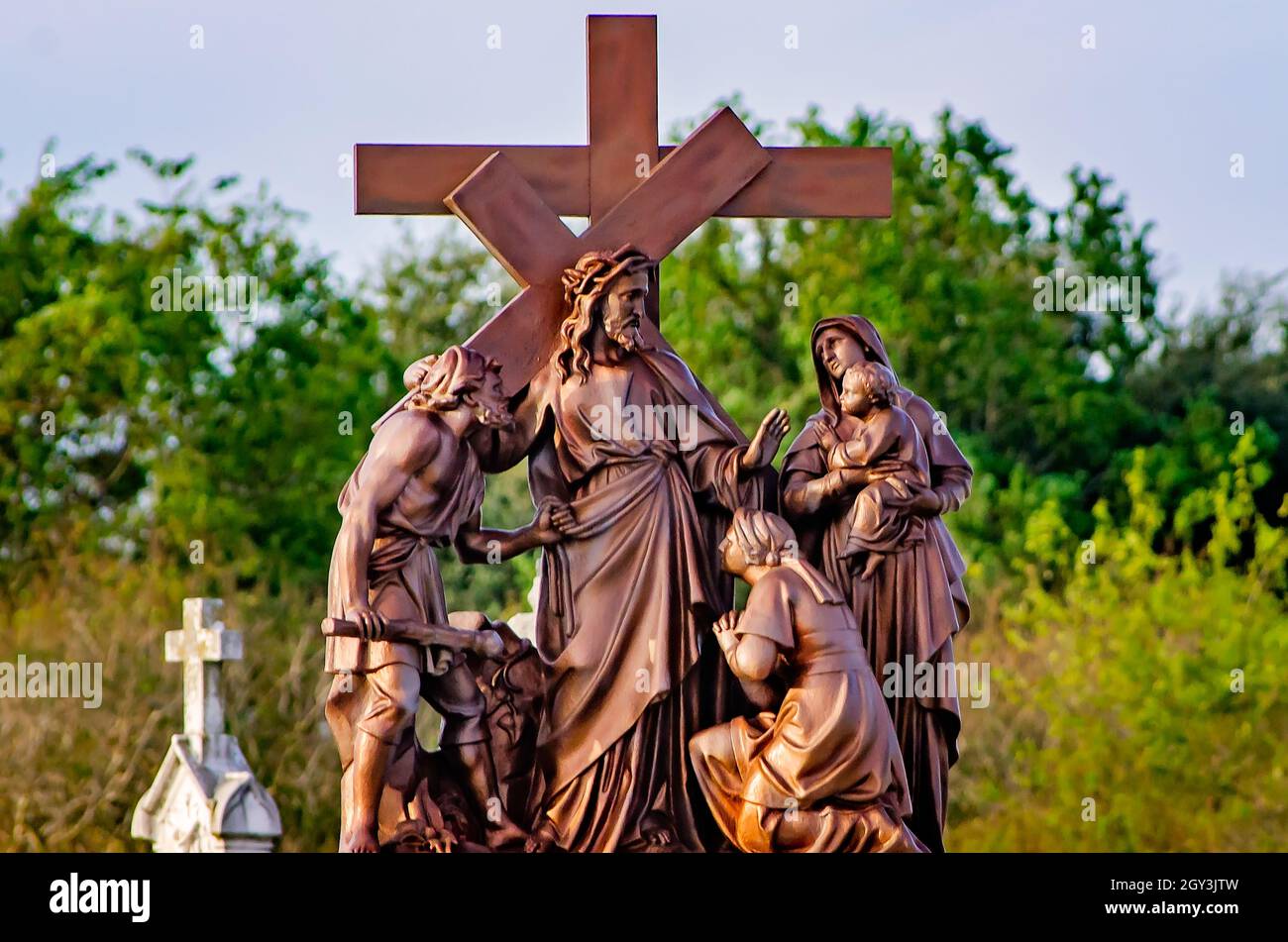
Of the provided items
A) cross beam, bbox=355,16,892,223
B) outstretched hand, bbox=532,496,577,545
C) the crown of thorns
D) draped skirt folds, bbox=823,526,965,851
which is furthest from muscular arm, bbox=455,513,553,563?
cross beam, bbox=355,16,892,223

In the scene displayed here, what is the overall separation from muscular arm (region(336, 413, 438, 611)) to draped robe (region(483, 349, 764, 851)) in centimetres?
48

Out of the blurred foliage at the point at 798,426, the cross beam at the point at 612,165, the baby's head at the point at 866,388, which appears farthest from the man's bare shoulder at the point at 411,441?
the blurred foliage at the point at 798,426

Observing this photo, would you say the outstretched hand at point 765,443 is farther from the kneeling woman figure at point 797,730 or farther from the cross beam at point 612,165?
Answer: the cross beam at point 612,165

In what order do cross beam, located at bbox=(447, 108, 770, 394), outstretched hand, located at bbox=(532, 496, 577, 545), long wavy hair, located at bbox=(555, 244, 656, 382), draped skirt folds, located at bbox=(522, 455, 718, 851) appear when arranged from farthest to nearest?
cross beam, located at bbox=(447, 108, 770, 394)
long wavy hair, located at bbox=(555, 244, 656, 382)
outstretched hand, located at bbox=(532, 496, 577, 545)
draped skirt folds, located at bbox=(522, 455, 718, 851)

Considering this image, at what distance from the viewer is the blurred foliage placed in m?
26.5

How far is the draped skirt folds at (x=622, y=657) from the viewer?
11062 mm

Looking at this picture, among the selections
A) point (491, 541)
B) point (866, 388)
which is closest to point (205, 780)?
point (491, 541)

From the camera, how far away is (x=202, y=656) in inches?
784

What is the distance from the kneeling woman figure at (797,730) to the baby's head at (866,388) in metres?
0.63

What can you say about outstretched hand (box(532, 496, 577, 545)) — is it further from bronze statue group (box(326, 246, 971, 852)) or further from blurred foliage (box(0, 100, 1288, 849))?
blurred foliage (box(0, 100, 1288, 849))

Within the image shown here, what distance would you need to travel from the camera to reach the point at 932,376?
31438 mm

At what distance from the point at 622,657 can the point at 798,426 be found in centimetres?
1885

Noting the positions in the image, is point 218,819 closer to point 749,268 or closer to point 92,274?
point 92,274

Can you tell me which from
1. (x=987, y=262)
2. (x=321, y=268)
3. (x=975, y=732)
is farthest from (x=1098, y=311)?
(x=321, y=268)
